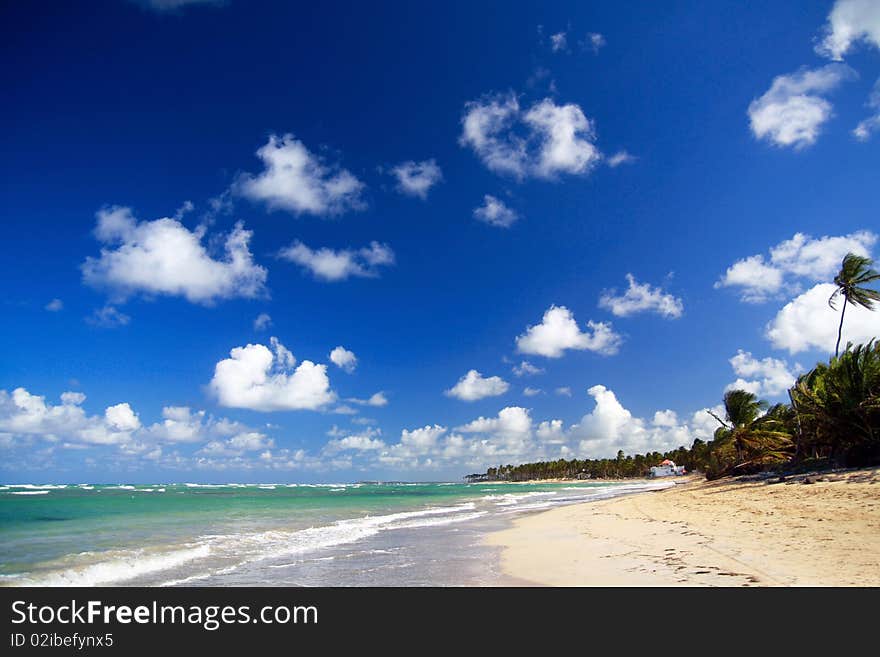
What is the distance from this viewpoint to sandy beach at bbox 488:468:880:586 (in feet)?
28.3

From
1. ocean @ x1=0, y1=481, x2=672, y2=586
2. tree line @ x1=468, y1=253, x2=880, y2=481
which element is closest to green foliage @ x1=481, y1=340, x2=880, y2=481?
tree line @ x1=468, y1=253, x2=880, y2=481

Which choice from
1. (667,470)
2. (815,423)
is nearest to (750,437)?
(815,423)

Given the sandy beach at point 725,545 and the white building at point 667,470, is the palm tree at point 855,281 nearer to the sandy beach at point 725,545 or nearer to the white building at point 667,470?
the sandy beach at point 725,545

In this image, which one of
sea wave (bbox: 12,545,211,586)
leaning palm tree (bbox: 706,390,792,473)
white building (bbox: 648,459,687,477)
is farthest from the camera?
white building (bbox: 648,459,687,477)

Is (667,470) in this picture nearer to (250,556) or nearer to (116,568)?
(250,556)

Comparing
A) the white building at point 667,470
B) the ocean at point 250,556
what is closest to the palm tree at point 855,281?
the ocean at point 250,556

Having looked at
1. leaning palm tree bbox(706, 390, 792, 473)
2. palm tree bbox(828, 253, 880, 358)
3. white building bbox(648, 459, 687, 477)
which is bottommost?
white building bbox(648, 459, 687, 477)

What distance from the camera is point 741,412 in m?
49.9

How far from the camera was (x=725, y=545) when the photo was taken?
11.9m

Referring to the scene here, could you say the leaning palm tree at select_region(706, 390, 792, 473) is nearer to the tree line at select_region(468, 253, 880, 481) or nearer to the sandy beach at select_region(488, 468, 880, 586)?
the tree line at select_region(468, 253, 880, 481)

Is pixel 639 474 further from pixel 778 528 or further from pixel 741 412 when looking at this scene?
pixel 778 528
